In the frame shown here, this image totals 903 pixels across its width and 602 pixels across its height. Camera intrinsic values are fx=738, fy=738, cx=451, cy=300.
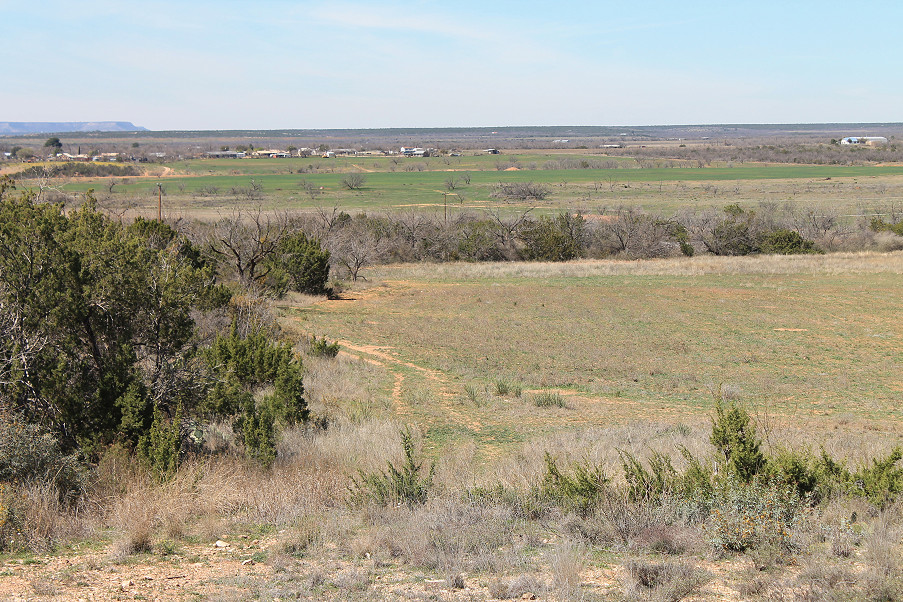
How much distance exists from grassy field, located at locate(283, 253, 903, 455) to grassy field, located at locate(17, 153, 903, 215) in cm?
3156

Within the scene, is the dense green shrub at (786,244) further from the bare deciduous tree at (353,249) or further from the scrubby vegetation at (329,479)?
the scrubby vegetation at (329,479)

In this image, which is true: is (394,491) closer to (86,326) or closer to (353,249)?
(86,326)

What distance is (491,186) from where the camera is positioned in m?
98.8

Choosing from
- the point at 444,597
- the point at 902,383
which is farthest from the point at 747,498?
the point at 902,383

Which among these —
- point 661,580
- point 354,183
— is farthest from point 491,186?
point 661,580

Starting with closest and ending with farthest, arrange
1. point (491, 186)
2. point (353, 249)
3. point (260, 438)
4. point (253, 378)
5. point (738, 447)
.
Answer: point (738, 447), point (260, 438), point (253, 378), point (353, 249), point (491, 186)

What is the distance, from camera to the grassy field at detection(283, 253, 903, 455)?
13.2 m

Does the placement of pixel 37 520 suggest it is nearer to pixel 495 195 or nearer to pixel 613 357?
pixel 613 357

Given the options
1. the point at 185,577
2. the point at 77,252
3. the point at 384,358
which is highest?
the point at 77,252

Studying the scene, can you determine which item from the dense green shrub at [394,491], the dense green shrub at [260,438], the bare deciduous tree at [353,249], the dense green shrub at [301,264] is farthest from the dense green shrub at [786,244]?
the dense green shrub at [394,491]

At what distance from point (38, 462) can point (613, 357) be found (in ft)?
45.4

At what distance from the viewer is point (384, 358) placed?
17984mm

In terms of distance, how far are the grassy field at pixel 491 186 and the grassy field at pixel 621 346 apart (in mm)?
31564

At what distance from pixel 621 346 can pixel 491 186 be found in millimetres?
80972
